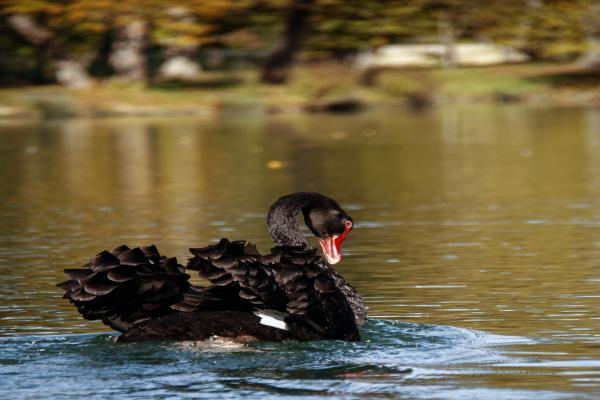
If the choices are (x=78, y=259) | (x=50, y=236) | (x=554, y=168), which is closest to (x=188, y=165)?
(x=554, y=168)

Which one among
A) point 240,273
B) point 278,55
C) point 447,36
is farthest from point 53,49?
point 240,273

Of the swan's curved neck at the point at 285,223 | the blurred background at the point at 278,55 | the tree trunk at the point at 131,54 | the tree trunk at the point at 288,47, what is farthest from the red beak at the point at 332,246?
the tree trunk at the point at 288,47

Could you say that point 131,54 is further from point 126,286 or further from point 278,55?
point 126,286

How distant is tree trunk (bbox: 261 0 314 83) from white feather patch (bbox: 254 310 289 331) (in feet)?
148

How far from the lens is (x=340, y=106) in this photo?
46.6 meters

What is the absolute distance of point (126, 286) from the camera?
7.50m

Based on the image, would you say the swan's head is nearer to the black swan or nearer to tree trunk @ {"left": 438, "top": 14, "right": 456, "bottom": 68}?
the black swan

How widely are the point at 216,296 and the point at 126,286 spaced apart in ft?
1.49

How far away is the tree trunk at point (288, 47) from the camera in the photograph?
52625mm

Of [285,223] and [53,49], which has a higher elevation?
[285,223]

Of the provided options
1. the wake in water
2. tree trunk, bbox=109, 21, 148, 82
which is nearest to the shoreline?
tree trunk, bbox=109, 21, 148, 82

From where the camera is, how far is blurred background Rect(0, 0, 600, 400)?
7.49 meters

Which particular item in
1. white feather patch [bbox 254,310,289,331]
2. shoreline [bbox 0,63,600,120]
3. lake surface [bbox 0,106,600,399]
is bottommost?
shoreline [bbox 0,63,600,120]

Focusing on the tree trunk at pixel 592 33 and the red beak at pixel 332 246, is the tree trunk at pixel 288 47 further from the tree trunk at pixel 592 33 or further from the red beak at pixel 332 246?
the red beak at pixel 332 246
